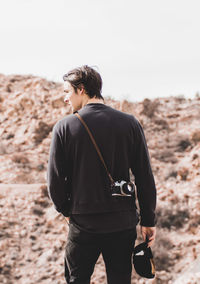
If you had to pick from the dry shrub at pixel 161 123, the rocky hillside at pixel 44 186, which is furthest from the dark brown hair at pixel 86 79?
the dry shrub at pixel 161 123

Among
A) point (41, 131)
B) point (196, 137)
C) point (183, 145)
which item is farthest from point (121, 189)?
point (41, 131)

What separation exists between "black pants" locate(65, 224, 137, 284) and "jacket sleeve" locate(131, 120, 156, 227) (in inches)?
7.0

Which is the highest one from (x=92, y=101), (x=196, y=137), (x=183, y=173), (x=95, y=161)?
(x=92, y=101)

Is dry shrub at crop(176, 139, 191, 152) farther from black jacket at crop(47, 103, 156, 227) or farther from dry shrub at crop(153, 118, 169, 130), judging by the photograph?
black jacket at crop(47, 103, 156, 227)

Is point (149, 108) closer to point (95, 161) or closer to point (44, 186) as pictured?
point (44, 186)

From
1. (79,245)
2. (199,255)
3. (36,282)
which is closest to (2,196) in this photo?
(36,282)

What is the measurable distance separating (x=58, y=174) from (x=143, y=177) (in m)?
0.55

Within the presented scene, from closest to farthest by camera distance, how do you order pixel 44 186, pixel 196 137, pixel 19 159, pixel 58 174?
pixel 58 174, pixel 44 186, pixel 19 159, pixel 196 137

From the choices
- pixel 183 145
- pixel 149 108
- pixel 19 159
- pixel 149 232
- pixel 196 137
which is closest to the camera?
pixel 149 232

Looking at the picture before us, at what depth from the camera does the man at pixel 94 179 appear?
1.78 metres

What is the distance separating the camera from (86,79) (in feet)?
6.15

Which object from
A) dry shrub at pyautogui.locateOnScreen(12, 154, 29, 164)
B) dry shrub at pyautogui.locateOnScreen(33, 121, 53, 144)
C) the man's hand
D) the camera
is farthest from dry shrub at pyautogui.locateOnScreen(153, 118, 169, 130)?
the camera

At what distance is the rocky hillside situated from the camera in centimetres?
579

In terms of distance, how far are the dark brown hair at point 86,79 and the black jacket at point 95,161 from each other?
0.10 m
